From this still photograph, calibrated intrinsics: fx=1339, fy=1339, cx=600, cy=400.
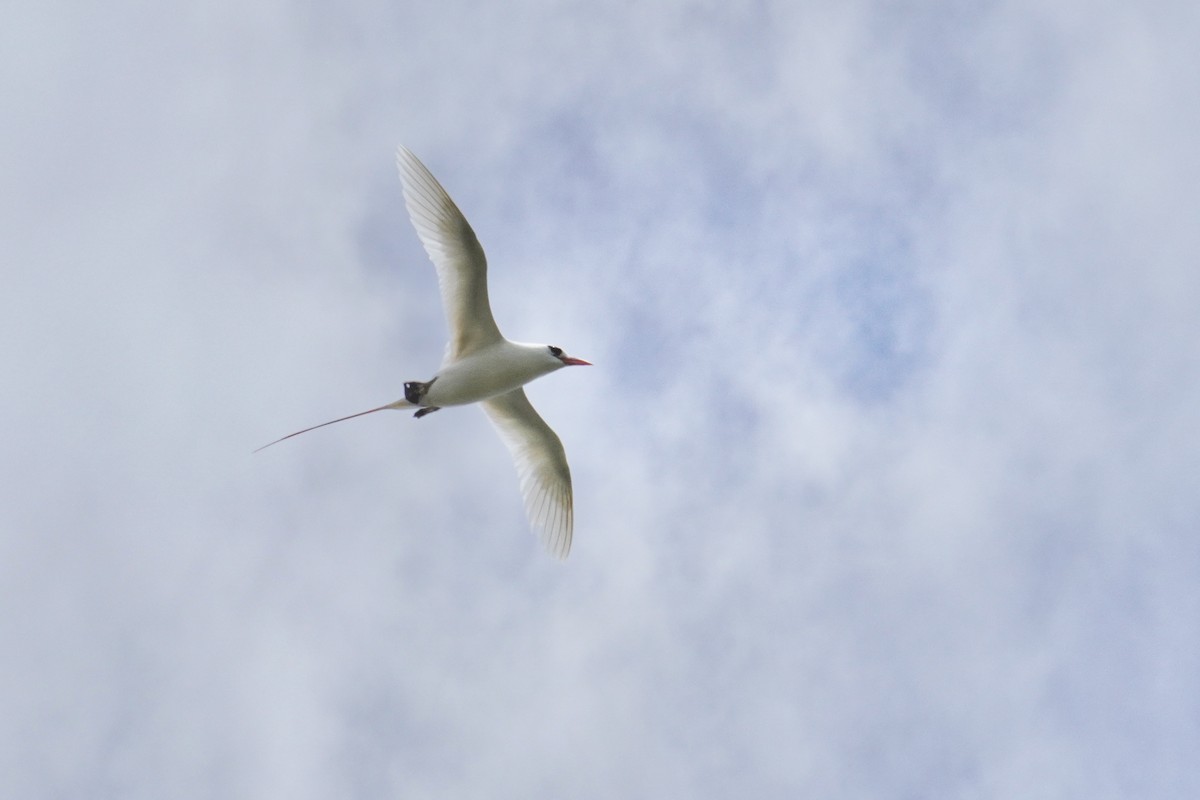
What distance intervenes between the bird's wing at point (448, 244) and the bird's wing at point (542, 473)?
Answer: 2.89 metres

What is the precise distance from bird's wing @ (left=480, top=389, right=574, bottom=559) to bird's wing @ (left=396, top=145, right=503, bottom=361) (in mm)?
2892

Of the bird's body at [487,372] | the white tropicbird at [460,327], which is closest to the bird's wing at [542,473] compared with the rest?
the white tropicbird at [460,327]

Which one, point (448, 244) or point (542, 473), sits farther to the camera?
point (542, 473)

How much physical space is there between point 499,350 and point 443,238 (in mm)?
2220

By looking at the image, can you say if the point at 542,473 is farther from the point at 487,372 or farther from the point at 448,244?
the point at 448,244

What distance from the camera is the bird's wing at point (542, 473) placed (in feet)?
86.3

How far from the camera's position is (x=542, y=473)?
26.5m

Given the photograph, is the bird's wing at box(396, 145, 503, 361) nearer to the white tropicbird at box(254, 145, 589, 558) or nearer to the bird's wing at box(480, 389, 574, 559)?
the white tropicbird at box(254, 145, 589, 558)

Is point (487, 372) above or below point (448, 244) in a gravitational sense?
below

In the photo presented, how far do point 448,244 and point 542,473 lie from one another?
534 cm

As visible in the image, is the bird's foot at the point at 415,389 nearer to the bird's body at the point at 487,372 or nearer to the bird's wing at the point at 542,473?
the bird's body at the point at 487,372

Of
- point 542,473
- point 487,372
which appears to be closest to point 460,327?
point 487,372

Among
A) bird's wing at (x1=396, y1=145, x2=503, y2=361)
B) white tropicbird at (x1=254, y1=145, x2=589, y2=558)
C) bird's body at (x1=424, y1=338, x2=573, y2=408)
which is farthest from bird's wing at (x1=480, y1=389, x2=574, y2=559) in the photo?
bird's wing at (x1=396, y1=145, x2=503, y2=361)

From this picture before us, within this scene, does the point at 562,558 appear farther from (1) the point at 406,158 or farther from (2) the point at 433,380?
(1) the point at 406,158
